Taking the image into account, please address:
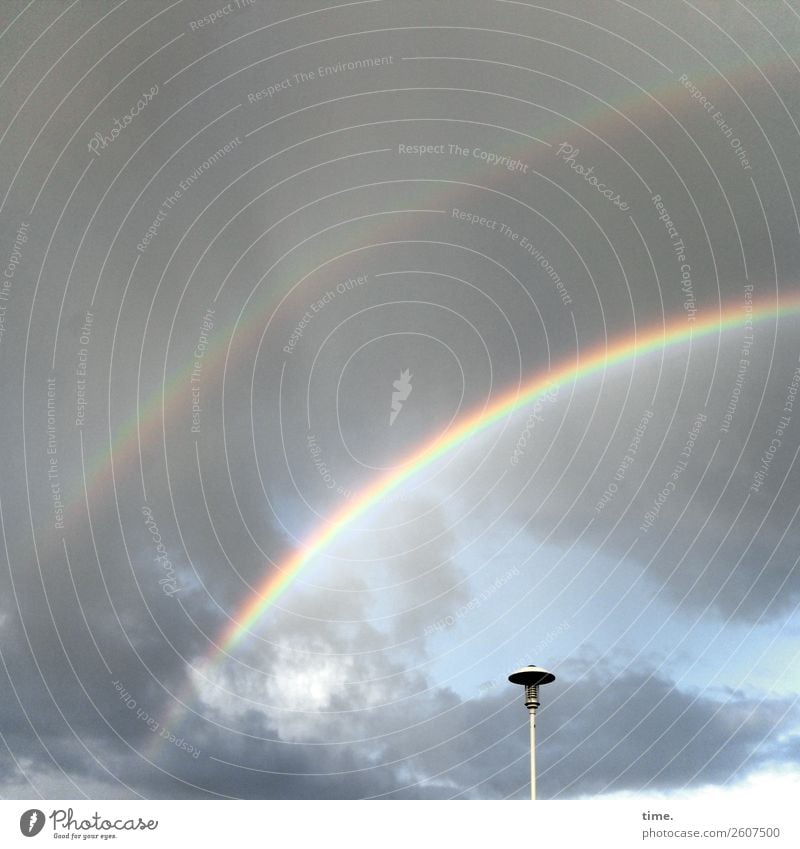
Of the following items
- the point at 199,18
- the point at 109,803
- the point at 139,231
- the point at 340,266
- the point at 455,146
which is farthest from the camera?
the point at 340,266

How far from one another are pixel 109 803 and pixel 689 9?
29.3m

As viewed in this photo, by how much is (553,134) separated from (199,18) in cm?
1327

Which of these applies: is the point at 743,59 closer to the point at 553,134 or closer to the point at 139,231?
the point at 553,134

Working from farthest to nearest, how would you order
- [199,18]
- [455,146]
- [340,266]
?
[340,266] → [455,146] → [199,18]

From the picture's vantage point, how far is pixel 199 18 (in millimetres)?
29469

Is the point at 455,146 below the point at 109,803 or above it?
above

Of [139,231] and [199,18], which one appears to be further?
[139,231]

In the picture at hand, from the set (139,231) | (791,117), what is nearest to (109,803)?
(139,231)

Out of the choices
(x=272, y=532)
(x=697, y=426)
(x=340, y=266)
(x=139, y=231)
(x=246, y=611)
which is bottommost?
(x=246, y=611)

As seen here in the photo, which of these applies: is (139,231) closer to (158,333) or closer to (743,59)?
(158,333)

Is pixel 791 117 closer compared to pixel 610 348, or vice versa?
pixel 791 117

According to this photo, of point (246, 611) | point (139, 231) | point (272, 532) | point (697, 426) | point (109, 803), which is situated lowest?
point (109, 803)

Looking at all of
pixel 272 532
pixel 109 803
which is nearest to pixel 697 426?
pixel 272 532

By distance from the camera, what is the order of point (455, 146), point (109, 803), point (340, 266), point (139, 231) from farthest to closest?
1. point (340, 266)
2. point (455, 146)
3. point (139, 231)
4. point (109, 803)
